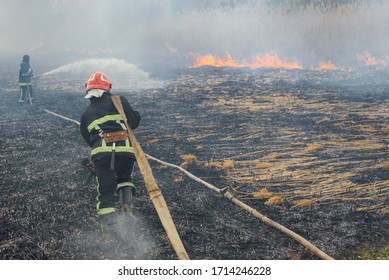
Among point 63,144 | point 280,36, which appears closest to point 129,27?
point 280,36

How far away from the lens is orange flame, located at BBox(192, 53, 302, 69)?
2028 cm

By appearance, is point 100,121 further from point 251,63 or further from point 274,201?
point 251,63

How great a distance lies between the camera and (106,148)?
4.95 m

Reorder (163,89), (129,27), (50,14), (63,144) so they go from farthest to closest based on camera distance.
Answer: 1. (50,14)
2. (129,27)
3. (163,89)
4. (63,144)

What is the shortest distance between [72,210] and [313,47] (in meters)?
18.2

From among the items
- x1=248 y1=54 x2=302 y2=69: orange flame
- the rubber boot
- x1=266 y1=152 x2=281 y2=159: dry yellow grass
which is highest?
x1=248 y1=54 x2=302 y2=69: orange flame

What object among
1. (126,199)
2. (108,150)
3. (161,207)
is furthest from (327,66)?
(161,207)

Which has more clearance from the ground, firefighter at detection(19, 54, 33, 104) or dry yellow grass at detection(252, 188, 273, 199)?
firefighter at detection(19, 54, 33, 104)

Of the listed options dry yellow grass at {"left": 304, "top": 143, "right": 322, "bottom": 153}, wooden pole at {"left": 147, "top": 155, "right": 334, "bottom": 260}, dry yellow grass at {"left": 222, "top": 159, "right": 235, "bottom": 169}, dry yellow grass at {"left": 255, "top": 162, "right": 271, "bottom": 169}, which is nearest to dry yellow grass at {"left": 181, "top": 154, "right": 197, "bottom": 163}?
dry yellow grass at {"left": 222, "top": 159, "right": 235, "bottom": 169}

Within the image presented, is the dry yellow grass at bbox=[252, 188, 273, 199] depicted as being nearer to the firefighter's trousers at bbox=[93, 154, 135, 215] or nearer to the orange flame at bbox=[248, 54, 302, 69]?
the firefighter's trousers at bbox=[93, 154, 135, 215]

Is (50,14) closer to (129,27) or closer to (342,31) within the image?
(129,27)

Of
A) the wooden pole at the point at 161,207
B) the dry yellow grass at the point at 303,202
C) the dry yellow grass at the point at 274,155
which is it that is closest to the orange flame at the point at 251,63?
the dry yellow grass at the point at 274,155

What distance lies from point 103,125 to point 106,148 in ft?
0.98

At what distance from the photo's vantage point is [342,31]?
2044cm
